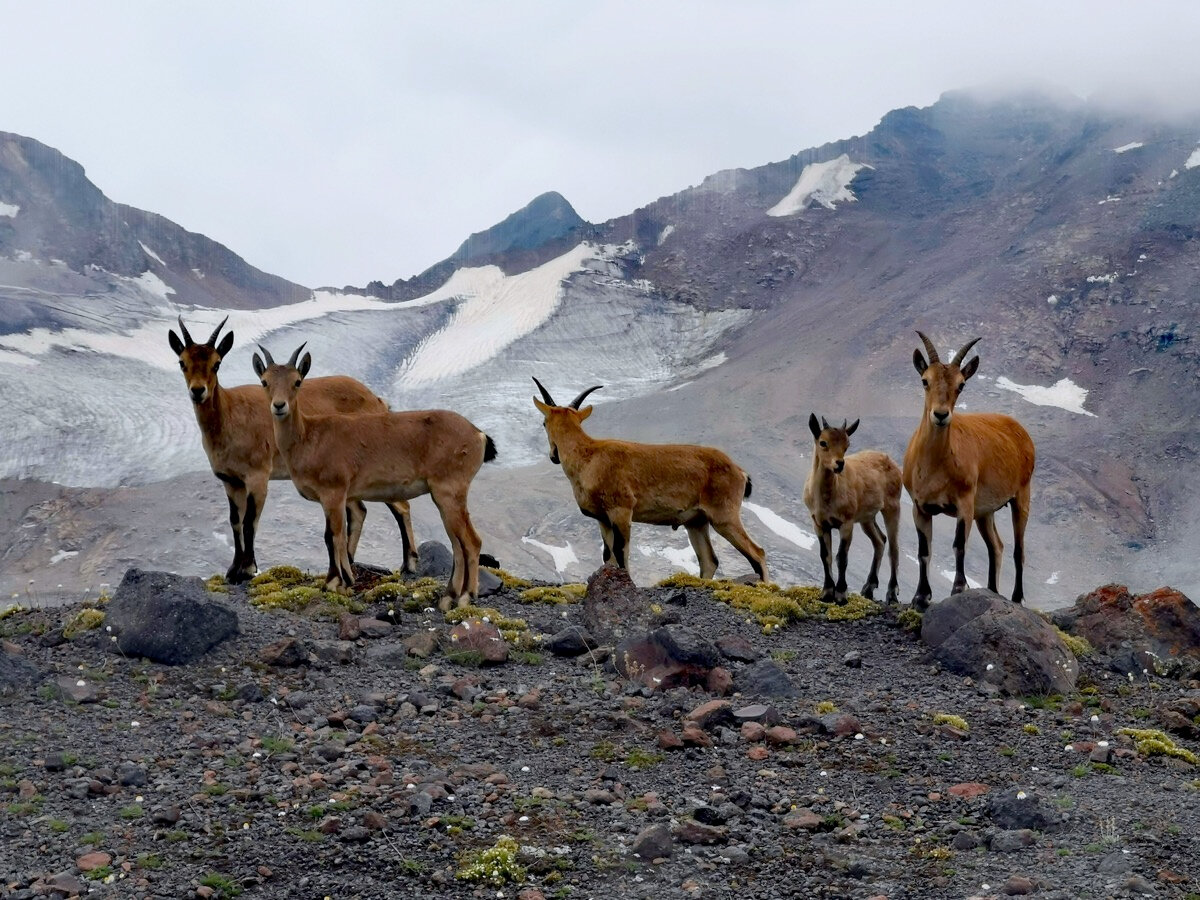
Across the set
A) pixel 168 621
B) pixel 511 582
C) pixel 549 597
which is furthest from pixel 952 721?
pixel 168 621

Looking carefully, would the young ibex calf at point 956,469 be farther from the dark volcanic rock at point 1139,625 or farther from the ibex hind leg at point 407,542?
the ibex hind leg at point 407,542

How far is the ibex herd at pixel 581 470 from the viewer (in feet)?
62.8

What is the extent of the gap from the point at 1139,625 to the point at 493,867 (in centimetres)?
1231

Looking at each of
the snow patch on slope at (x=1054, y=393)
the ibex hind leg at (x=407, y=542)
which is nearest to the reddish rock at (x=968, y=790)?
the ibex hind leg at (x=407, y=542)

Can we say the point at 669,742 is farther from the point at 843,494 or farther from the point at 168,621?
the point at 843,494

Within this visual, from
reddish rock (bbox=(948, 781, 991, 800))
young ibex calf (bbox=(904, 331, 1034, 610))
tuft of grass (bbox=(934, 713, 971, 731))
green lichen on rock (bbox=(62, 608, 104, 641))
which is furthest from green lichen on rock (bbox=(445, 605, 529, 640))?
reddish rock (bbox=(948, 781, 991, 800))

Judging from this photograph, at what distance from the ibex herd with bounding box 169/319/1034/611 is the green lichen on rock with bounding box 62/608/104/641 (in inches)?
126

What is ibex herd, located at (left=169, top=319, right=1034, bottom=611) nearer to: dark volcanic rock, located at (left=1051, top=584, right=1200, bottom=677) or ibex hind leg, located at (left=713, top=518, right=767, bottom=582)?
ibex hind leg, located at (left=713, top=518, right=767, bottom=582)

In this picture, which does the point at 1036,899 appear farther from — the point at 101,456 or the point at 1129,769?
the point at 101,456

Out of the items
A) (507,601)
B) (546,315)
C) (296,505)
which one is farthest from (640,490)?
(546,315)

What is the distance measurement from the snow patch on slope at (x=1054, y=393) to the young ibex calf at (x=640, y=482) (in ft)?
443

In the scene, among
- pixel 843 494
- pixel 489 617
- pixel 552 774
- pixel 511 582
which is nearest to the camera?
pixel 552 774

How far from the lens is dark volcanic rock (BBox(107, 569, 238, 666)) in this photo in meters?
15.7

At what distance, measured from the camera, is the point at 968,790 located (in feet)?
40.4
